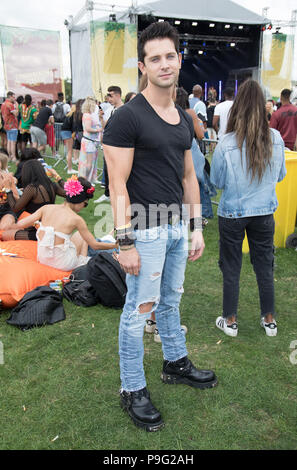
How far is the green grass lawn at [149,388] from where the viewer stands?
7.82 ft

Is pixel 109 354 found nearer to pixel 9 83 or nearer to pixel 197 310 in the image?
pixel 197 310

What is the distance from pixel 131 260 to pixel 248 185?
139 centimetres

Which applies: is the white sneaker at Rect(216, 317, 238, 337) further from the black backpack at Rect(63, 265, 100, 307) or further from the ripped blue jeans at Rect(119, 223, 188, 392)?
the black backpack at Rect(63, 265, 100, 307)

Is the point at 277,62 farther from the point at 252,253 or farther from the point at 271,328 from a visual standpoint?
the point at 271,328

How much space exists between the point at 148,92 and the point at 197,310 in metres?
2.41

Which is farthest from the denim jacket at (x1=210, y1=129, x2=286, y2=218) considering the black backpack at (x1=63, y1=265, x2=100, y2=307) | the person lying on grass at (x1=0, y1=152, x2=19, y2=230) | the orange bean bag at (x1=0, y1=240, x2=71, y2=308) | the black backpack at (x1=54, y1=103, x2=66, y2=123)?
the black backpack at (x1=54, y1=103, x2=66, y2=123)

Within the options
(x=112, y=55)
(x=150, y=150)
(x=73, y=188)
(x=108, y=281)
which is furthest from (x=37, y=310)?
(x=112, y=55)

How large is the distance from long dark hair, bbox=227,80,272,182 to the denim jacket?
6cm

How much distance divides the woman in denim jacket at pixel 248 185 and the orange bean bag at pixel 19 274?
6.31 ft

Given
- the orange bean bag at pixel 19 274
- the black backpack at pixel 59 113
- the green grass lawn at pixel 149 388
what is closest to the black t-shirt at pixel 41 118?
the black backpack at pixel 59 113

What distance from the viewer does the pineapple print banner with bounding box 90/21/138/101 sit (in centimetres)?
1661

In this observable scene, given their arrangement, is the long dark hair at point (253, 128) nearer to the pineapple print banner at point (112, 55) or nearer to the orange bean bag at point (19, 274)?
the orange bean bag at point (19, 274)

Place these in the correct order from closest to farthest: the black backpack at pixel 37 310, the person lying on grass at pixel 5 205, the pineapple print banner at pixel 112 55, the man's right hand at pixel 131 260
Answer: the man's right hand at pixel 131 260
the black backpack at pixel 37 310
the person lying on grass at pixel 5 205
the pineapple print banner at pixel 112 55

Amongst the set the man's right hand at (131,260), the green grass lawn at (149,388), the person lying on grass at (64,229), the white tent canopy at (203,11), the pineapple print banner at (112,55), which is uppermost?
the white tent canopy at (203,11)
